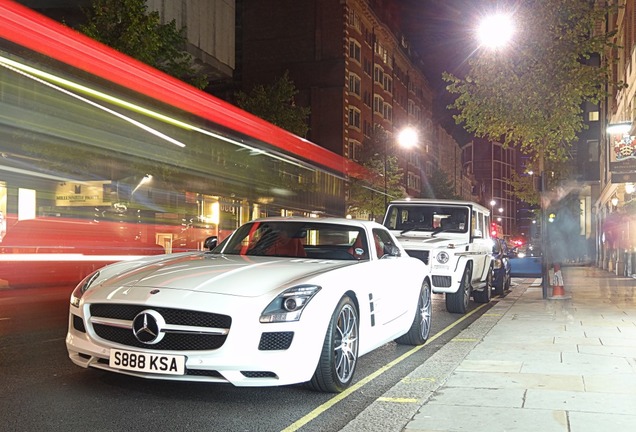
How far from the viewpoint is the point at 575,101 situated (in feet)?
54.5

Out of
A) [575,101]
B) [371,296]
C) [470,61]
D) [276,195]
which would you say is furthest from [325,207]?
[371,296]

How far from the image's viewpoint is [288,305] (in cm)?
527

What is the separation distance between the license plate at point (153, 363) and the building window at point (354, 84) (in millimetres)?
54873

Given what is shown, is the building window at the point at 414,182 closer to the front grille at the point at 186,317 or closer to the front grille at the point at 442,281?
the front grille at the point at 442,281

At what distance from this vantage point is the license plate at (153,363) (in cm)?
502

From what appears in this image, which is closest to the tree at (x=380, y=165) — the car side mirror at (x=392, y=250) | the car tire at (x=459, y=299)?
the car tire at (x=459, y=299)

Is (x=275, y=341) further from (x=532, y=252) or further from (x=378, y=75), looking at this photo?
(x=378, y=75)

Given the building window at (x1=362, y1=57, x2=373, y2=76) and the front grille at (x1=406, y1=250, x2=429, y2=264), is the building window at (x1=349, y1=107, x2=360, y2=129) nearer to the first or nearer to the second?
the building window at (x1=362, y1=57, x2=373, y2=76)

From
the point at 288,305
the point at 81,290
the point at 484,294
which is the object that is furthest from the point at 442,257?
the point at 81,290

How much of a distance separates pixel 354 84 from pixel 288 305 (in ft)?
183

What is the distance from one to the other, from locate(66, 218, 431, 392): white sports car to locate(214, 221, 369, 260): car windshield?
0.49 meters

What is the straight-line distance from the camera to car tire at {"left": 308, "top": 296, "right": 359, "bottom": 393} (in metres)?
5.58

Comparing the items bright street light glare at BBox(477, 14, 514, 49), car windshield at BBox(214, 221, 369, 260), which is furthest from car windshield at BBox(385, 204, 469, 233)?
car windshield at BBox(214, 221, 369, 260)

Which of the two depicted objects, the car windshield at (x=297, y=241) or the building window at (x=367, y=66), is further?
the building window at (x=367, y=66)
